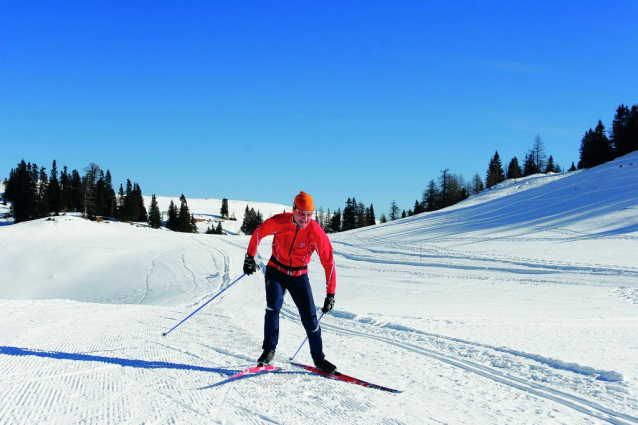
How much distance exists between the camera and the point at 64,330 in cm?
698

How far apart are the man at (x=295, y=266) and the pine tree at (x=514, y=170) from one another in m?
99.1

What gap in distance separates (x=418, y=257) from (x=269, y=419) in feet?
72.3

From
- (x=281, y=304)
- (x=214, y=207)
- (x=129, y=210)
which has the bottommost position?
(x=281, y=304)

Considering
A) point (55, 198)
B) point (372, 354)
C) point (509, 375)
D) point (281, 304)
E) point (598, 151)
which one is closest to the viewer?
point (509, 375)

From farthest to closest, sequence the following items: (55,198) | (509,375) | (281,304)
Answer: (55,198) < (281,304) < (509,375)

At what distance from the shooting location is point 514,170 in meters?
95.9

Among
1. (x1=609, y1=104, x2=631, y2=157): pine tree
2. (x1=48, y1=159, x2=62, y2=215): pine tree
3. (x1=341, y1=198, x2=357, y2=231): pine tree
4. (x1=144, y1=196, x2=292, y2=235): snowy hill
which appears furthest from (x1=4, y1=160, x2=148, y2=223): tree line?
(x1=609, y1=104, x2=631, y2=157): pine tree

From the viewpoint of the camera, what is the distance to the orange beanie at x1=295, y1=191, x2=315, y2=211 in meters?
4.89

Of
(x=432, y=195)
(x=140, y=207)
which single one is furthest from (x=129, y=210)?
(x=432, y=195)

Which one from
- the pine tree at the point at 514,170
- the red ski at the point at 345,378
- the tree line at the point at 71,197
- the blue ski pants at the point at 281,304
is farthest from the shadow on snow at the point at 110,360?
the pine tree at the point at 514,170

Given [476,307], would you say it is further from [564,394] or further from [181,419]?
[181,419]

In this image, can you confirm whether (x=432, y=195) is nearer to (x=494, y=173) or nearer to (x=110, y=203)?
(x=494, y=173)

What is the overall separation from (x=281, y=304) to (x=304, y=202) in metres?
1.25

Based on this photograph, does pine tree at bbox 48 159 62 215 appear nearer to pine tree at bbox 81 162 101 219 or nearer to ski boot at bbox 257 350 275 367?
pine tree at bbox 81 162 101 219
